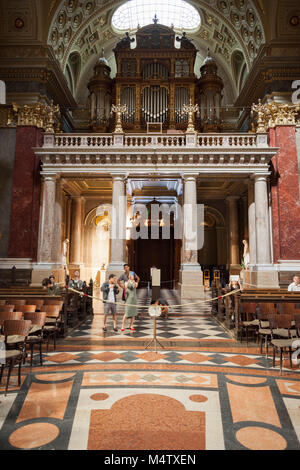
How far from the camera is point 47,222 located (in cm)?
1434

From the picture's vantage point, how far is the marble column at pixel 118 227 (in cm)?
1418

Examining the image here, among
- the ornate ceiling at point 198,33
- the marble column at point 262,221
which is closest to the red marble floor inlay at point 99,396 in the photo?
the marble column at point 262,221

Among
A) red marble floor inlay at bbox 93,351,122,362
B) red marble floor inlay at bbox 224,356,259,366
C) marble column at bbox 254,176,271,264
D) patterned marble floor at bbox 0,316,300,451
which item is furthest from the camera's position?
marble column at bbox 254,176,271,264

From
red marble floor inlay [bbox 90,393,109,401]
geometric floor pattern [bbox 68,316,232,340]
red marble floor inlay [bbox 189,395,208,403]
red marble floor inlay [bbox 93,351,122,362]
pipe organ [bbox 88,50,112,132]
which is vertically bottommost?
geometric floor pattern [bbox 68,316,232,340]

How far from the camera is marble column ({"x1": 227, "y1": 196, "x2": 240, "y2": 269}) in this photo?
19500mm

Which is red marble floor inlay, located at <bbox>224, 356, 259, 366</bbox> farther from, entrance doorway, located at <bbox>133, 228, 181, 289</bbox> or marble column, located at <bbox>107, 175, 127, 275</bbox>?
entrance doorway, located at <bbox>133, 228, 181, 289</bbox>

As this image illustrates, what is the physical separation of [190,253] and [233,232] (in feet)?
22.2

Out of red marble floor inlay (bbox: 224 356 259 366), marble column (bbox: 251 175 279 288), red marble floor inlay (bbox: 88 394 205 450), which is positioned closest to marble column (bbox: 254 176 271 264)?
marble column (bbox: 251 175 279 288)

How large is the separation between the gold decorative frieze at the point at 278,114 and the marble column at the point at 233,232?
5700 mm

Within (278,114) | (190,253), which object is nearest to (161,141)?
(190,253)

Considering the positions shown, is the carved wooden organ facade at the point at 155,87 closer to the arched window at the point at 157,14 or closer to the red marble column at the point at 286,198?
the arched window at the point at 157,14

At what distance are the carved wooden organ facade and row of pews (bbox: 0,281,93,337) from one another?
11.9 metres

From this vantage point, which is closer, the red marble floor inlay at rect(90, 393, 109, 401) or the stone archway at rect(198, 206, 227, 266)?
the red marble floor inlay at rect(90, 393, 109, 401)
